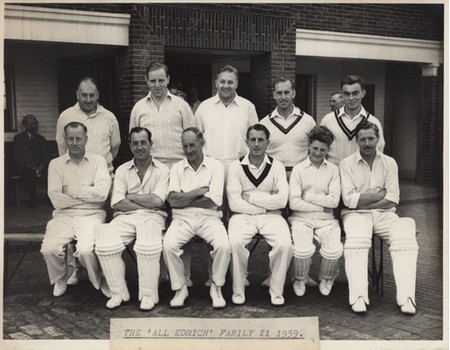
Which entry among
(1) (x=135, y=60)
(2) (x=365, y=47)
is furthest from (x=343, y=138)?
(2) (x=365, y=47)

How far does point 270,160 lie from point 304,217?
1.77 ft

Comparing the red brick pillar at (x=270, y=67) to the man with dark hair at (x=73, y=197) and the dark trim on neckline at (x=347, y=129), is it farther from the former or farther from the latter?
the man with dark hair at (x=73, y=197)

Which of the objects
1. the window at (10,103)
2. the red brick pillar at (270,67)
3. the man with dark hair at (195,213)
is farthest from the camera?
the window at (10,103)

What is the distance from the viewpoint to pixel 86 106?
4652mm

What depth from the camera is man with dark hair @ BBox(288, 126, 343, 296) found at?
4.31m

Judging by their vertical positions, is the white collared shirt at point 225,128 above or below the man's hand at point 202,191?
above

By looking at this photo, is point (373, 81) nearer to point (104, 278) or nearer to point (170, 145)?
point (170, 145)

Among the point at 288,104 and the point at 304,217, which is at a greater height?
the point at 288,104

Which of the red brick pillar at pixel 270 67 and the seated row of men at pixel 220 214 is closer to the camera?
the seated row of men at pixel 220 214

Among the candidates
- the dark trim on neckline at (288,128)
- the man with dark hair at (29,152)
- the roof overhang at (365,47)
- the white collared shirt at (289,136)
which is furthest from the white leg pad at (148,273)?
the roof overhang at (365,47)

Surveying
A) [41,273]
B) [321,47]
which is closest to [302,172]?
[41,273]


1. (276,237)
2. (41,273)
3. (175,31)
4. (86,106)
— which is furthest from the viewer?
(175,31)

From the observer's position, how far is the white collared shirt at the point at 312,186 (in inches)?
173

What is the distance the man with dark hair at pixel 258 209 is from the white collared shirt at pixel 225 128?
253mm
